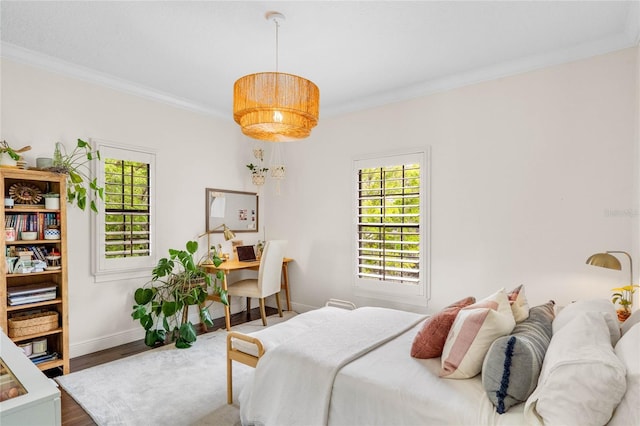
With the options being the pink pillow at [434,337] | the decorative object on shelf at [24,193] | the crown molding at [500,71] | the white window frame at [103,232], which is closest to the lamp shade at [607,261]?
the pink pillow at [434,337]

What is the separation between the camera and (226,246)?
4645 millimetres

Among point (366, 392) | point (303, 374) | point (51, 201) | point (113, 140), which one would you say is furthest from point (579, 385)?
point (113, 140)

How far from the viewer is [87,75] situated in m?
3.35

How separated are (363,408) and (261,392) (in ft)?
2.18

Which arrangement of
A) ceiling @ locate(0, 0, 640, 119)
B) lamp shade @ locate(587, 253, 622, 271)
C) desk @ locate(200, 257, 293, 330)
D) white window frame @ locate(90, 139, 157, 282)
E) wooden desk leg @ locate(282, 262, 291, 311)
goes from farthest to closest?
wooden desk leg @ locate(282, 262, 291, 311) < desk @ locate(200, 257, 293, 330) < white window frame @ locate(90, 139, 157, 282) < ceiling @ locate(0, 0, 640, 119) < lamp shade @ locate(587, 253, 622, 271)

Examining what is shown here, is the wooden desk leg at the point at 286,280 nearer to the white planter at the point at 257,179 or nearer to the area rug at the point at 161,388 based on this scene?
the white planter at the point at 257,179

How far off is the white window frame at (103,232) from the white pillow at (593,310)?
12.2 ft

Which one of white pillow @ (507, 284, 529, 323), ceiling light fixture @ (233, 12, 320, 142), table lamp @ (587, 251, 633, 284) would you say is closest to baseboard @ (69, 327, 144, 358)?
ceiling light fixture @ (233, 12, 320, 142)

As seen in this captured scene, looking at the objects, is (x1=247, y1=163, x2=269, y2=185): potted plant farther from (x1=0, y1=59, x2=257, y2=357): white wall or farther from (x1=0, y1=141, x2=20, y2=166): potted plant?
(x1=0, y1=141, x2=20, y2=166): potted plant

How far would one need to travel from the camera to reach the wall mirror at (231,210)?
4469mm

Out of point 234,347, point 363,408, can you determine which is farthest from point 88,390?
point 363,408

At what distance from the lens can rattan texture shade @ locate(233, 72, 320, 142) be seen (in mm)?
2268

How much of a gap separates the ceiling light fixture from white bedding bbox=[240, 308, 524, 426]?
1.44 metres

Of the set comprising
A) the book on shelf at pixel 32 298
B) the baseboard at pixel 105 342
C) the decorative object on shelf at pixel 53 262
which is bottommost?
the baseboard at pixel 105 342
